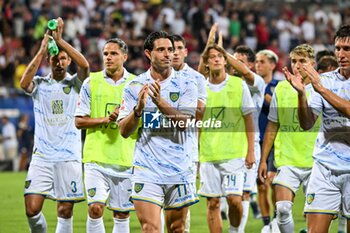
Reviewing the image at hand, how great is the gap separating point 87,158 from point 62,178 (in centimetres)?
46

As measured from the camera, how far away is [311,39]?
32.8 m

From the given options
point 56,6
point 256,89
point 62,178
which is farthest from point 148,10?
point 62,178

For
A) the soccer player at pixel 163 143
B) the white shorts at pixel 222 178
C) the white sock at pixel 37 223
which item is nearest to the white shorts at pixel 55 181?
the white sock at pixel 37 223

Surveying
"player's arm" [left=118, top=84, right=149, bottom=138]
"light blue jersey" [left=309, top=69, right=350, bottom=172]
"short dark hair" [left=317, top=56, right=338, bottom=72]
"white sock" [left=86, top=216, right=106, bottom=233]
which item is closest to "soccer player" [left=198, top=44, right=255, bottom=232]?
"short dark hair" [left=317, top=56, right=338, bottom=72]

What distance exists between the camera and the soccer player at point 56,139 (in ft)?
35.2

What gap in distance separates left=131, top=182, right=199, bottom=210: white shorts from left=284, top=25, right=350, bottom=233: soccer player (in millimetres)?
1253

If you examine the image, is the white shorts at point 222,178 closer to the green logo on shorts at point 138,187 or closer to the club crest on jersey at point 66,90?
the club crest on jersey at point 66,90

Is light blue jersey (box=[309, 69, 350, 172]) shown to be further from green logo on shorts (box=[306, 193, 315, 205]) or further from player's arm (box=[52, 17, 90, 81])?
player's arm (box=[52, 17, 90, 81])

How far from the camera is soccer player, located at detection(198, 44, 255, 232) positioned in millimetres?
11820

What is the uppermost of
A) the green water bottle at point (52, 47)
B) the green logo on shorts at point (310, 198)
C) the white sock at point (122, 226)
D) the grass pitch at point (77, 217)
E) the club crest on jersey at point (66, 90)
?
the green water bottle at point (52, 47)

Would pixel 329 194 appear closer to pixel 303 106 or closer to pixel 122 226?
pixel 303 106

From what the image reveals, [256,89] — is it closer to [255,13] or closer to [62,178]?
[62,178]

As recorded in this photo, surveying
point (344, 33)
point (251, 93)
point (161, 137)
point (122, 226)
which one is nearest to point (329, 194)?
point (344, 33)

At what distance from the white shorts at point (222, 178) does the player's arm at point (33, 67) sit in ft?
8.62
